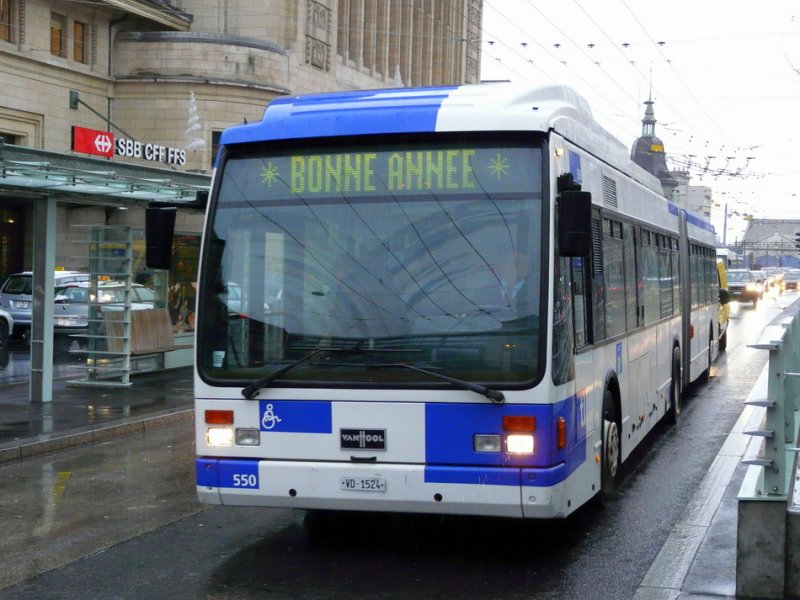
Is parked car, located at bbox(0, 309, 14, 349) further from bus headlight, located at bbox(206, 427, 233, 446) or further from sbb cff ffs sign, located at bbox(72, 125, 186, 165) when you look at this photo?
bus headlight, located at bbox(206, 427, 233, 446)

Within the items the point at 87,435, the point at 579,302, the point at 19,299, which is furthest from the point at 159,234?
the point at 19,299

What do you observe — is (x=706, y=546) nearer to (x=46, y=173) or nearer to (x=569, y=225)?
(x=569, y=225)

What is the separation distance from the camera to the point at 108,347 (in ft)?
59.8

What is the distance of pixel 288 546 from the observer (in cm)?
781

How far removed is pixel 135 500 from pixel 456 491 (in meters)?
3.82

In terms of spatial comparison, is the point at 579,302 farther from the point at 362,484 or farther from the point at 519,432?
the point at 362,484

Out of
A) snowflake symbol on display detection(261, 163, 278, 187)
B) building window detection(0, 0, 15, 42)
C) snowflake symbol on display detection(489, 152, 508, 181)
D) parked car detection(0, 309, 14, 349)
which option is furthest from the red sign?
snowflake symbol on display detection(489, 152, 508, 181)

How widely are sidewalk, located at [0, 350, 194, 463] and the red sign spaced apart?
57.0ft

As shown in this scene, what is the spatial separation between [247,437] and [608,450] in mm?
2962

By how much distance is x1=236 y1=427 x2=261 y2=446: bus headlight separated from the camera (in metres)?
7.16

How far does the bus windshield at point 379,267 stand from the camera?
22.5 ft

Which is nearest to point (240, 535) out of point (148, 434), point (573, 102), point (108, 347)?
point (573, 102)

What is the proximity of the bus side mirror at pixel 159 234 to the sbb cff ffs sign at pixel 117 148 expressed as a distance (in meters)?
29.7

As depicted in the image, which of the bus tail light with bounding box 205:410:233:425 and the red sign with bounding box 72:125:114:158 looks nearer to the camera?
the bus tail light with bounding box 205:410:233:425
